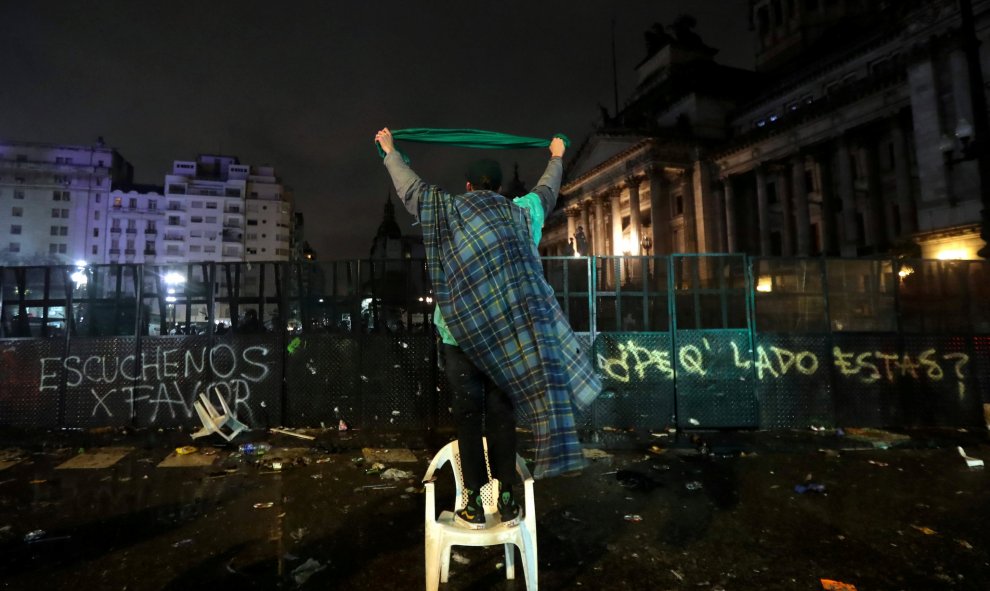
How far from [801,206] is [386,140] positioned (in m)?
37.8

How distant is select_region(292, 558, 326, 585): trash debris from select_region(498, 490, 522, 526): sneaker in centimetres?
131

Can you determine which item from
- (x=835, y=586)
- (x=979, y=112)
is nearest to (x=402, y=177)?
(x=835, y=586)

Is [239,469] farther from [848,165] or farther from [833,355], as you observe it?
[848,165]

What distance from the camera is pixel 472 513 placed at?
2.51 meters

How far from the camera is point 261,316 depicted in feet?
24.6

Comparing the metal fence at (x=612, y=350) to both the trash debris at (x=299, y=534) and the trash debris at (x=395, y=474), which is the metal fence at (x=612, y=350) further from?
the trash debris at (x=299, y=534)

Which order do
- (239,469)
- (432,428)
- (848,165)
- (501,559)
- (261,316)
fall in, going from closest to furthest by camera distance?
(501,559)
(239,469)
(432,428)
(261,316)
(848,165)

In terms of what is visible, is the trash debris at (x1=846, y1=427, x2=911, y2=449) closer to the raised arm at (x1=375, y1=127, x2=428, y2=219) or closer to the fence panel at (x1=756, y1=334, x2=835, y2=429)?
the fence panel at (x1=756, y1=334, x2=835, y2=429)

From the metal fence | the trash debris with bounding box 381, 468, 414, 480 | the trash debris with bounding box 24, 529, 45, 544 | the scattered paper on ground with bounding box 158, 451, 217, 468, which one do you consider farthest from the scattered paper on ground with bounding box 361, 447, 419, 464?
the trash debris with bounding box 24, 529, 45, 544

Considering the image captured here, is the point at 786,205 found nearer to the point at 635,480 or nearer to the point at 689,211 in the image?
the point at 689,211

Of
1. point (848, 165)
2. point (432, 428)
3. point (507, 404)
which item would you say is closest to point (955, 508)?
point (507, 404)

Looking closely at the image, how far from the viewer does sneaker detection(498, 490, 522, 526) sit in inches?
97.8

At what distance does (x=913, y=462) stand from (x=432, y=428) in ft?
19.5

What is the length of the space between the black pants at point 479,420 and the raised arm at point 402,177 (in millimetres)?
827
